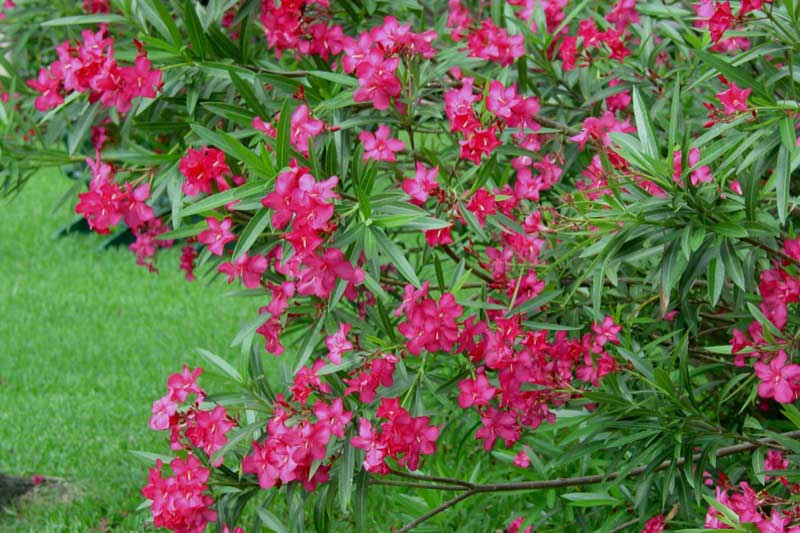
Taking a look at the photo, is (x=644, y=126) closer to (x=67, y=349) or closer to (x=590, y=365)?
(x=590, y=365)

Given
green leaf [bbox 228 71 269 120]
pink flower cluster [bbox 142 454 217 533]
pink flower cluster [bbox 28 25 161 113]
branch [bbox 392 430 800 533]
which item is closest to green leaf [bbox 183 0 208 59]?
pink flower cluster [bbox 28 25 161 113]

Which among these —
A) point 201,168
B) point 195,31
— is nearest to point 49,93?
point 195,31

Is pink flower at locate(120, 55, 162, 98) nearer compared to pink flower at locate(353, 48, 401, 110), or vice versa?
pink flower at locate(353, 48, 401, 110)

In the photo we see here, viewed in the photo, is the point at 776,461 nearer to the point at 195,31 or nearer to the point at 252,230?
the point at 252,230

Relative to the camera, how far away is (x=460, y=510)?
363 centimetres

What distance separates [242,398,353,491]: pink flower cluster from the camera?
215 centimetres

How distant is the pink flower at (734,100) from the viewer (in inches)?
83.0

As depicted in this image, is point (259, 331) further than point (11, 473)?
No

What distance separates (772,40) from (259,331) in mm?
1220

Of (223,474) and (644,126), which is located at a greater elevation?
(644,126)

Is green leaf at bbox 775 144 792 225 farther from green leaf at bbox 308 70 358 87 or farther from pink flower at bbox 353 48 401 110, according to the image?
green leaf at bbox 308 70 358 87

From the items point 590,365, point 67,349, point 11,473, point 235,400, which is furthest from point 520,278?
point 67,349

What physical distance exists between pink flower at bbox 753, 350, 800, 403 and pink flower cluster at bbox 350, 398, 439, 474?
25.7 inches

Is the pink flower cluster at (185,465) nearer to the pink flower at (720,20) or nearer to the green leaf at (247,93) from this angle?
the green leaf at (247,93)
